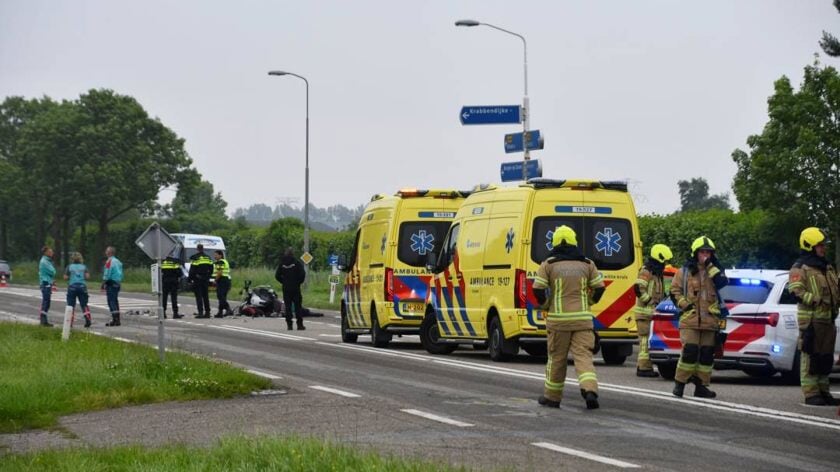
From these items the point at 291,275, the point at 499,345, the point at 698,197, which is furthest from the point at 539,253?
the point at 698,197

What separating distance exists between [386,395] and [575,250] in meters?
2.60

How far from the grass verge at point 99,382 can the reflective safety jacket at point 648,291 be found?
5.35 metres

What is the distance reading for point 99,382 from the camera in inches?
645

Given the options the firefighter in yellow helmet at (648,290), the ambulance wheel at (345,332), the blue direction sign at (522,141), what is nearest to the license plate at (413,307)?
the ambulance wheel at (345,332)

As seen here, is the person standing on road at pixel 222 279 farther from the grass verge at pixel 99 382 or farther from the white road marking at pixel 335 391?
the white road marking at pixel 335 391

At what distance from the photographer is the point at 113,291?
32.4m

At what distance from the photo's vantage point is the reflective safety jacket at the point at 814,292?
49.4 feet

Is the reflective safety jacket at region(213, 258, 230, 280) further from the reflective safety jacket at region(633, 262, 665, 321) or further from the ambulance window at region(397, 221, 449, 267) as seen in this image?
the reflective safety jacket at region(633, 262, 665, 321)

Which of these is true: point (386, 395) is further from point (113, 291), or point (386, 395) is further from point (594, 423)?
point (113, 291)

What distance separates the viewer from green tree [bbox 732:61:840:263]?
173 feet

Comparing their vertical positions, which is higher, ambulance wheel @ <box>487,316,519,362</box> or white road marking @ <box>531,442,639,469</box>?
ambulance wheel @ <box>487,316,519,362</box>

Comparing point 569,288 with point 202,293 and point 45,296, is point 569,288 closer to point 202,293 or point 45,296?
point 45,296

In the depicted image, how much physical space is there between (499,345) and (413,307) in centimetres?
383

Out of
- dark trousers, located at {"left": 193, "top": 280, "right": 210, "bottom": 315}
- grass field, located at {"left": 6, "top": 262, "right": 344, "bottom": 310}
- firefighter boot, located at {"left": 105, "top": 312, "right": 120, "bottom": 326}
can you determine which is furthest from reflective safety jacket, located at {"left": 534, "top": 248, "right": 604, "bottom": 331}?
grass field, located at {"left": 6, "top": 262, "right": 344, "bottom": 310}
